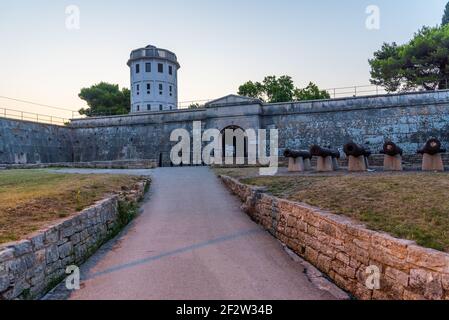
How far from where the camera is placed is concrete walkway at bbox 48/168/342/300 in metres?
5.21

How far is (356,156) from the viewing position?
15.7m

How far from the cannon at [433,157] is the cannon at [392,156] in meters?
1.02

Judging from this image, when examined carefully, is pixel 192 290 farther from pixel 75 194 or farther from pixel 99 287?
pixel 75 194

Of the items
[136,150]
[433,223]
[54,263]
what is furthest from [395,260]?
[136,150]

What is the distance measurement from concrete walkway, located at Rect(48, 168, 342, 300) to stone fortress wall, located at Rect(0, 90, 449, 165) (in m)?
17.4

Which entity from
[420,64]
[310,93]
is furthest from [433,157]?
[310,93]

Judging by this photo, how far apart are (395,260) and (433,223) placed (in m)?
1.47

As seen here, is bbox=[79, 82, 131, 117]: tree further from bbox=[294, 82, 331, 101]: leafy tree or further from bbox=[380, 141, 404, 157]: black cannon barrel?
bbox=[380, 141, 404, 157]: black cannon barrel

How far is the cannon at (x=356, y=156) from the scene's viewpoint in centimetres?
1538

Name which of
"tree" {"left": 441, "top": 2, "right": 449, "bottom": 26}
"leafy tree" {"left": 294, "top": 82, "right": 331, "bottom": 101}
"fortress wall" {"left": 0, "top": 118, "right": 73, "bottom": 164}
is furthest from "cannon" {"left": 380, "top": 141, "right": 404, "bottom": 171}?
"tree" {"left": 441, "top": 2, "right": 449, "bottom": 26}

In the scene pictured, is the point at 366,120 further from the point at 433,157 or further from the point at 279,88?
the point at 279,88

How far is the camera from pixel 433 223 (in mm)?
5406

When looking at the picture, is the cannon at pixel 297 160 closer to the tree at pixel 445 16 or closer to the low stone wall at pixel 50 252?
the low stone wall at pixel 50 252

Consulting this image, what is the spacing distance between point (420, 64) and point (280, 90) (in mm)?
18510
